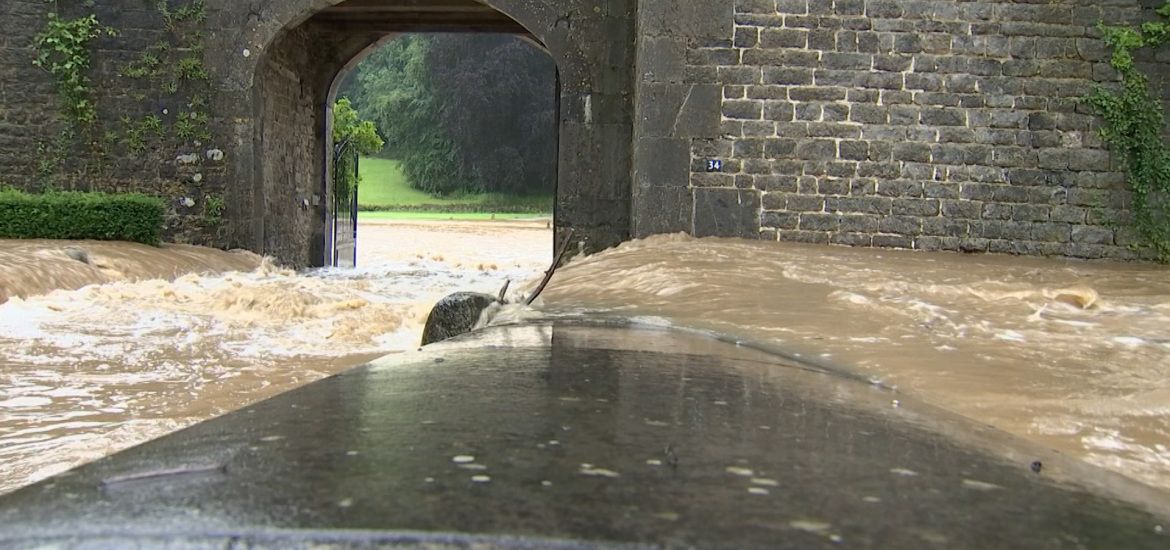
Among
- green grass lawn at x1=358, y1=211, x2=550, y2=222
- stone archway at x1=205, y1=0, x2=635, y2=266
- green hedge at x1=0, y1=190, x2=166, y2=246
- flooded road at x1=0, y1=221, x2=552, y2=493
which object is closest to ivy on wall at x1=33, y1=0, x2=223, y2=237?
stone archway at x1=205, y1=0, x2=635, y2=266

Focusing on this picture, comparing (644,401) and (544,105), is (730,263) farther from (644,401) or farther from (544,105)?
(544,105)

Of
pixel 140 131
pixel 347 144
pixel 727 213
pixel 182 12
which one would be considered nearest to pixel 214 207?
pixel 140 131

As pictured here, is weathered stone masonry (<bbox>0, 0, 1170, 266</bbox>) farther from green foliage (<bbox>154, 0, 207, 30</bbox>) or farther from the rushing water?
green foliage (<bbox>154, 0, 207, 30</bbox>)

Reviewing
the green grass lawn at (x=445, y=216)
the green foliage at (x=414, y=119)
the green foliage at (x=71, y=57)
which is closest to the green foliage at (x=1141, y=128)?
the green foliage at (x=71, y=57)

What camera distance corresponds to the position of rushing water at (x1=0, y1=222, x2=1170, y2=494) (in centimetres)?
325

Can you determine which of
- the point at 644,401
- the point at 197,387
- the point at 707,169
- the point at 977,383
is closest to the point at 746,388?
the point at 644,401

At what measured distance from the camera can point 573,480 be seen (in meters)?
1.43

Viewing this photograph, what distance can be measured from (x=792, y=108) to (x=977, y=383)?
5.96 meters

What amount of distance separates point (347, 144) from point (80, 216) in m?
5.67

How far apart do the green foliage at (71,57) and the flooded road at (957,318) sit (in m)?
6.54

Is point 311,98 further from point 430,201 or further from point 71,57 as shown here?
point 430,201

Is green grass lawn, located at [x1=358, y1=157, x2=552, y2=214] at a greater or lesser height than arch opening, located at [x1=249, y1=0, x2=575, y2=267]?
lesser

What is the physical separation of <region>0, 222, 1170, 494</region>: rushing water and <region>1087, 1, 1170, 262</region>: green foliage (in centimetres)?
62

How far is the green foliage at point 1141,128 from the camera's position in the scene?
893cm
